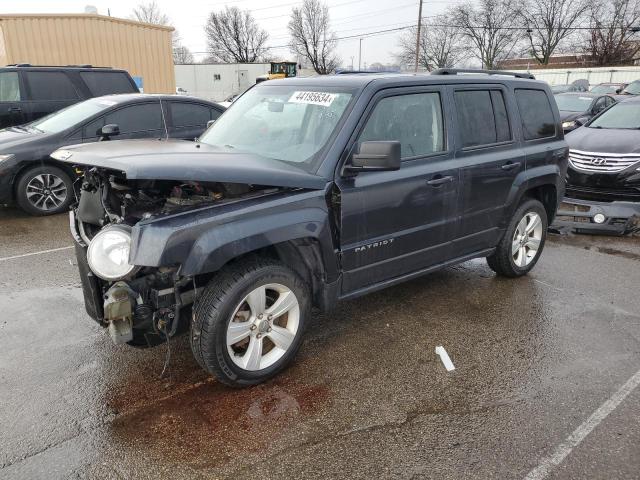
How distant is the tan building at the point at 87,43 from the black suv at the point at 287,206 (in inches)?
521

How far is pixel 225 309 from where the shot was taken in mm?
2762

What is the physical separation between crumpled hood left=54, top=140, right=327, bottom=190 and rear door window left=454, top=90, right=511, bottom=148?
1.53 metres

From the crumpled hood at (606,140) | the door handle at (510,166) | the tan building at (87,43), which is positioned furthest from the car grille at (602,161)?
the tan building at (87,43)

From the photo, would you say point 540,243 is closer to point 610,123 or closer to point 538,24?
point 610,123

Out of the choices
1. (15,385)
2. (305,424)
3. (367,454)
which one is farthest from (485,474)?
(15,385)

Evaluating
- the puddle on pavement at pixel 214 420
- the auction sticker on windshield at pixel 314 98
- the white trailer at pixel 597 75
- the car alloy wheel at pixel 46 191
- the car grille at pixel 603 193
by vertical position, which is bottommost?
the puddle on pavement at pixel 214 420

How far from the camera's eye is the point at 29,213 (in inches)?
273

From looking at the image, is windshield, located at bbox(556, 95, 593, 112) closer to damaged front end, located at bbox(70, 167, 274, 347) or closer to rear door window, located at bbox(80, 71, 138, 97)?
rear door window, located at bbox(80, 71, 138, 97)

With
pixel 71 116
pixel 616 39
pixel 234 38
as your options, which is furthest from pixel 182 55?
pixel 71 116

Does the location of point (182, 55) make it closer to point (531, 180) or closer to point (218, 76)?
point (218, 76)

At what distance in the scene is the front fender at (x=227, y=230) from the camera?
2.52 m

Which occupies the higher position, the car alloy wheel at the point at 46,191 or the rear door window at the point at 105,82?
the rear door window at the point at 105,82

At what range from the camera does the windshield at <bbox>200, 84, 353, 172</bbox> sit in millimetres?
3361

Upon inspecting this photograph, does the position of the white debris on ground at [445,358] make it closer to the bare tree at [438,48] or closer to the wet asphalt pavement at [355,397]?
the wet asphalt pavement at [355,397]
